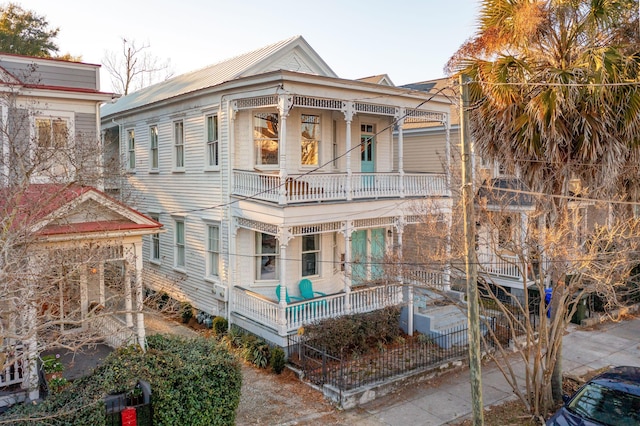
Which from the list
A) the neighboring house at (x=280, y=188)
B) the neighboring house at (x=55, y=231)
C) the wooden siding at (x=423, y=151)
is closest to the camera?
the neighboring house at (x=55, y=231)

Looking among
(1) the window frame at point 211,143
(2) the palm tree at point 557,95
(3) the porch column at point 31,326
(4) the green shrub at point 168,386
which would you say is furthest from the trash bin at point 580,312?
(3) the porch column at point 31,326

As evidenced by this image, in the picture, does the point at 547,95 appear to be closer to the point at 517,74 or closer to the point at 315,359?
the point at 517,74

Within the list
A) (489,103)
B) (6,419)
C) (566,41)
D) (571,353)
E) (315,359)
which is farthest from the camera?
(571,353)

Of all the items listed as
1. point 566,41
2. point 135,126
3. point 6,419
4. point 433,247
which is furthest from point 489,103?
point 135,126

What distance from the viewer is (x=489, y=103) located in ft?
40.4

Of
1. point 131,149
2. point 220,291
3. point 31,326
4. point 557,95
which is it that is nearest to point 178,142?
point 131,149

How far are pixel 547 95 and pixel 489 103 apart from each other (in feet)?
5.05

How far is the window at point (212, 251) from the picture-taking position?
17.6 meters

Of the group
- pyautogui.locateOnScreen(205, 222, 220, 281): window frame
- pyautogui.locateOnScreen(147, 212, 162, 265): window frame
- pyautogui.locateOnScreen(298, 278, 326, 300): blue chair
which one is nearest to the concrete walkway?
pyautogui.locateOnScreen(298, 278, 326, 300): blue chair

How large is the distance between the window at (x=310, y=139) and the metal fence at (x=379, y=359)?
21.1ft

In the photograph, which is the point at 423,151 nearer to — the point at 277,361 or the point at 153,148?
the point at 153,148

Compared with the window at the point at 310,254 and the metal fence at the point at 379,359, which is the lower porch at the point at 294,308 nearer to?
the metal fence at the point at 379,359

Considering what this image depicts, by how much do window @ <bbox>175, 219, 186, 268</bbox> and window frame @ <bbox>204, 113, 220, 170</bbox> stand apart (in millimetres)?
3459

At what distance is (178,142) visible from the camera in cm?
1917
